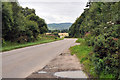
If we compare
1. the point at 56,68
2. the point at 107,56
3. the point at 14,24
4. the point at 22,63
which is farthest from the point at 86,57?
the point at 14,24

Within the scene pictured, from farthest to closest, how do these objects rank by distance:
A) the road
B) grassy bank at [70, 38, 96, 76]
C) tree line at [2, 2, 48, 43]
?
tree line at [2, 2, 48, 43], grassy bank at [70, 38, 96, 76], the road

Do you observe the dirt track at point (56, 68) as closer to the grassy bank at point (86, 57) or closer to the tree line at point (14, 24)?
the grassy bank at point (86, 57)

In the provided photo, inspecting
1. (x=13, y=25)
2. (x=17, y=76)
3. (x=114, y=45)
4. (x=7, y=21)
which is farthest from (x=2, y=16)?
(x=114, y=45)

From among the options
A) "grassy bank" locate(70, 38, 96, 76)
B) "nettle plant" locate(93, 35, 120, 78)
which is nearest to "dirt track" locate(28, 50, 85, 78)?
"grassy bank" locate(70, 38, 96, 76)

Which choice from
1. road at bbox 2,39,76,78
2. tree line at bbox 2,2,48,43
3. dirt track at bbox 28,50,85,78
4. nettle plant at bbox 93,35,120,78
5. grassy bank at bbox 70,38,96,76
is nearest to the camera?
nettle plant at bbox 93,35,120,78

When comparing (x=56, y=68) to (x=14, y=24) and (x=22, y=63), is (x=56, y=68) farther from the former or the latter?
(x=14, y=24)

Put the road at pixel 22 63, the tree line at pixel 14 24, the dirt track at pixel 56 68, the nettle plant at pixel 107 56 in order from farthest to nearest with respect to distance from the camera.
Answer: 1. the tree line at pixel 14 24
2. the road at pixel 22 63
3. the dirt track at pixel 56 68
4. the nettle plant at pixel 107 56

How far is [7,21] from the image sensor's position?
24109 millimetres

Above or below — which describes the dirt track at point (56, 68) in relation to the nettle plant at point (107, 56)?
below

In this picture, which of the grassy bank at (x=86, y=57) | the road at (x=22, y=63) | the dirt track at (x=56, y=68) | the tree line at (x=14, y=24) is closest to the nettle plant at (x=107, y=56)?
the grassy bank at (x=86, y=57)

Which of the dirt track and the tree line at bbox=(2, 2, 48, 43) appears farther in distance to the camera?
the tree line at bbox=(2, 2, 48, 43)

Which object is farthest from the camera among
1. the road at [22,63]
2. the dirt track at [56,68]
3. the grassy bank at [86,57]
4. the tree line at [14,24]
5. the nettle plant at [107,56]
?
the tree line at [14,24]

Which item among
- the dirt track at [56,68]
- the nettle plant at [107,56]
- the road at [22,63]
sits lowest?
the road at [22,63]

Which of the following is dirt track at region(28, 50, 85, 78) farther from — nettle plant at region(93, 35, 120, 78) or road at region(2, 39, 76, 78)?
nettle plant at region(93, 35, 120, 78)
